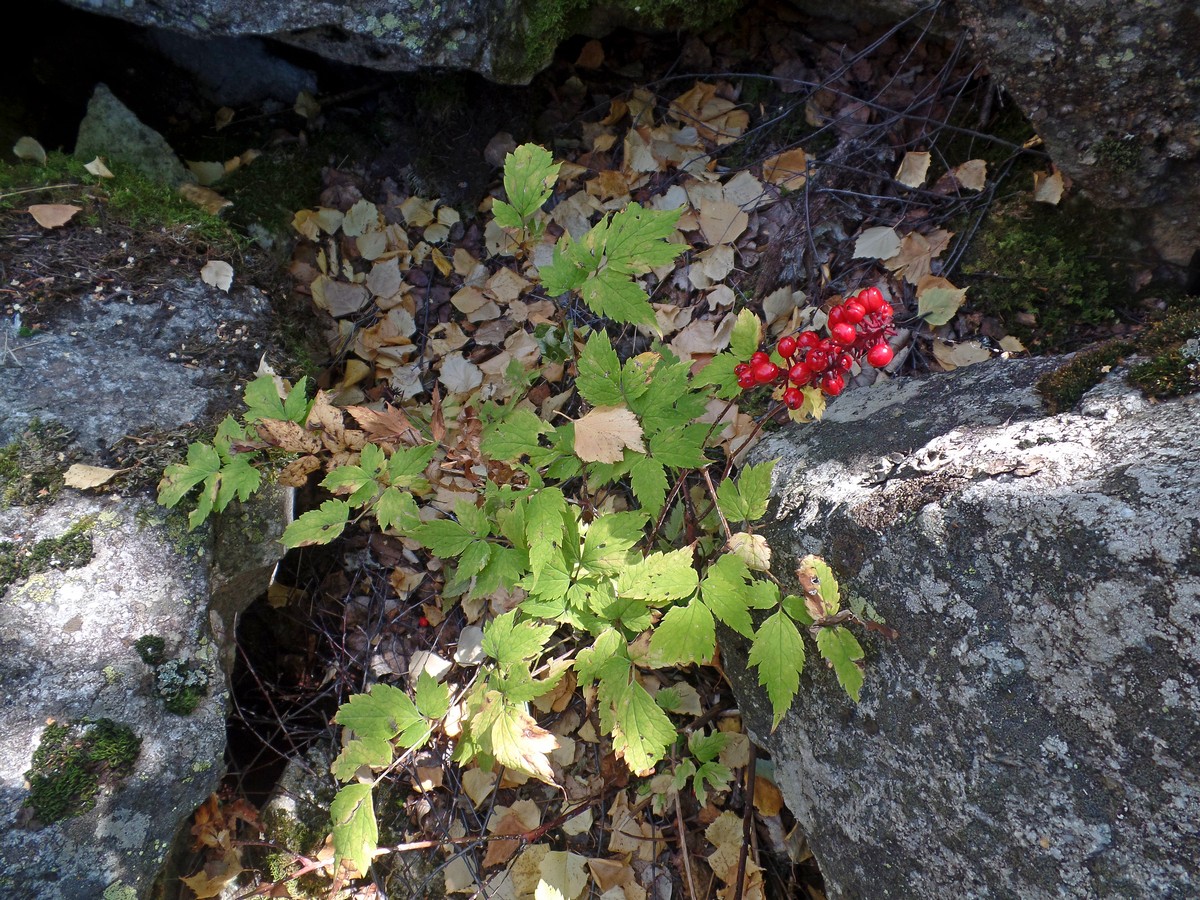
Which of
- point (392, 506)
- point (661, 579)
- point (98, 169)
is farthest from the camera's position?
point (98, 169)

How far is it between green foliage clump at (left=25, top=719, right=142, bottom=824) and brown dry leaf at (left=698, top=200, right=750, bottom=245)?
3096 millimetres

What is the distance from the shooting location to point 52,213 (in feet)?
9.55

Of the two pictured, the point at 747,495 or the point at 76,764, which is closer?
the point at 747,495

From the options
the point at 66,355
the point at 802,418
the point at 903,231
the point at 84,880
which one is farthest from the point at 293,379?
the point at 903,231

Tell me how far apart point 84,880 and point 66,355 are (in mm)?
1812

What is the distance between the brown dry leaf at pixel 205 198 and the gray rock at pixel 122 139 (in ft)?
0.31

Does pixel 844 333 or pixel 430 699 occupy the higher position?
pixel 844 333

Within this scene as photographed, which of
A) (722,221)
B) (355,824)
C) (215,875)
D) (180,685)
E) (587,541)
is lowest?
(215,875)

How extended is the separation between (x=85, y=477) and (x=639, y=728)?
2082 mm

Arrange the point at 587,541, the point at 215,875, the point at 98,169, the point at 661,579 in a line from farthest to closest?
the point at 98,169 < the point at 215,875 < the point at 587,541 < the point at 661,579

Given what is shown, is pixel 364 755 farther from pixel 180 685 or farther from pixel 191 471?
pixel 191 471

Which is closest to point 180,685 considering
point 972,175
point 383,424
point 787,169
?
point 383,424

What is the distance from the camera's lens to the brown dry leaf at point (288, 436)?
2336mm

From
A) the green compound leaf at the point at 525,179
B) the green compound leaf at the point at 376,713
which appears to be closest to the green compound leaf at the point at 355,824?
the green compound leaf at the point at 376,713
